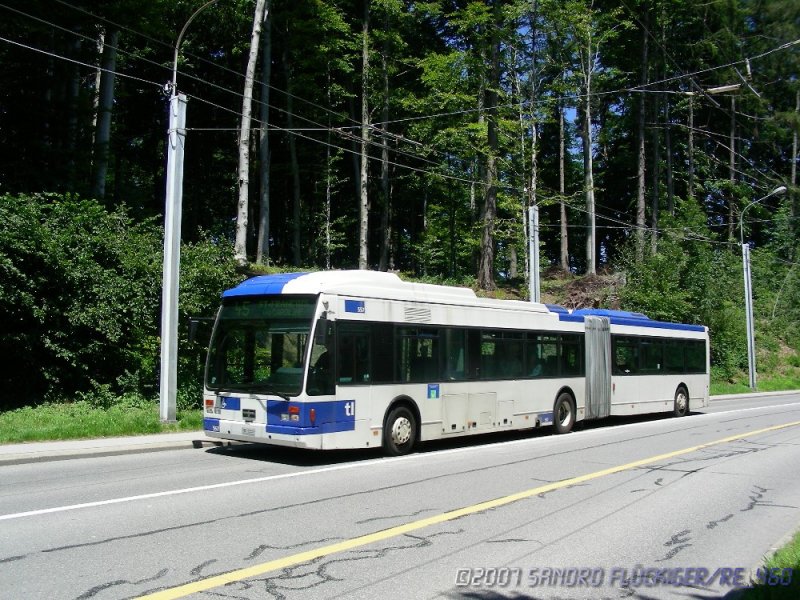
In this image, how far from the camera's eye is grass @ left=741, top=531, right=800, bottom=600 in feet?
16.3

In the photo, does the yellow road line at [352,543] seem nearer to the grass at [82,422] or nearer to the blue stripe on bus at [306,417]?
the blue stripe on bus at [306,417]


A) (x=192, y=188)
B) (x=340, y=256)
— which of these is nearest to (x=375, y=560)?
(x=192, y=188)

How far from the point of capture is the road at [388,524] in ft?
18.4

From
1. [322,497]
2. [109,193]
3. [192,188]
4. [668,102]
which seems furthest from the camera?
[668,102]

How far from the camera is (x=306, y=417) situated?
430 inches

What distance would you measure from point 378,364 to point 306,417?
6.21 ft

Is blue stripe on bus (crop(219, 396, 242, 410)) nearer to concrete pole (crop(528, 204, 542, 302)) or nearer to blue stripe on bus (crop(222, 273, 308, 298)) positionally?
blue stripe on bus (crop(222, 273, 308, 298))

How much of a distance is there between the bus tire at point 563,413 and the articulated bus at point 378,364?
0.11 ft

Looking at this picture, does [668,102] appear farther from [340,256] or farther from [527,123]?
[340,256]

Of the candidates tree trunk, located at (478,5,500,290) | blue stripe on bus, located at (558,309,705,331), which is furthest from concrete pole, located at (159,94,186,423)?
tree trunk, located at (478,5,500,290)

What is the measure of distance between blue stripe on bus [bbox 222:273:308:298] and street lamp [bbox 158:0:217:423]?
3086mm

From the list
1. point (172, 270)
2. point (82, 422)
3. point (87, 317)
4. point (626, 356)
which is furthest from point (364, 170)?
point (82, 422)

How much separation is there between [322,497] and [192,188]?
Answer: 38685 mm

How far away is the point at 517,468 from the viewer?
11.6 m
